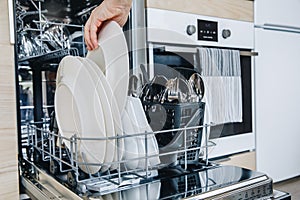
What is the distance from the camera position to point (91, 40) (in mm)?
623

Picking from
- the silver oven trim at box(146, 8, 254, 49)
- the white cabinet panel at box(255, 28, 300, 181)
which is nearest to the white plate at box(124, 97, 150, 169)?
the silver oven trim at box(146, 8, 254, 49)

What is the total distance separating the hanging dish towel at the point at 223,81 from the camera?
125 centimetres

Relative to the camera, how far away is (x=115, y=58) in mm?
588

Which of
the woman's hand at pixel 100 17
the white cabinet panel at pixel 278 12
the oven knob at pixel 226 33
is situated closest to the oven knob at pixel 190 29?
the oven knob at pixel 226 33

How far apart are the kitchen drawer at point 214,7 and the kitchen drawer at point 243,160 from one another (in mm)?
630

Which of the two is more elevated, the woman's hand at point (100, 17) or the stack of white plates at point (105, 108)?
the woman's hand at point (100, 17)

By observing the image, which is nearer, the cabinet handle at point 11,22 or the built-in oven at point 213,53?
the cabinet handle at point 11,22

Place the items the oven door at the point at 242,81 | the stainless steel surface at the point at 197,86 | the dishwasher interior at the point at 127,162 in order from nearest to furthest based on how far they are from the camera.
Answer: the dishwasher interior at the point at 127,162 → the stainless steel surface at the point at 197,86 → the oven door at the point at 242,81

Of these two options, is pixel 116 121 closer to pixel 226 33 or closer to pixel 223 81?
pixel 223 81

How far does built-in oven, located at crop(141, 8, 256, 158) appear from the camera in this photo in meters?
1.13

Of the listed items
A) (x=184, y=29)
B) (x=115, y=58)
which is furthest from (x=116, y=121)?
(x=184, y=29)

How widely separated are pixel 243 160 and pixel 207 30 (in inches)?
24.5

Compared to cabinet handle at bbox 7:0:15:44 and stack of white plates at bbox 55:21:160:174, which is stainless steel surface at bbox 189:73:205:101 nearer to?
stack of white plates at bbox 55:21:160:174

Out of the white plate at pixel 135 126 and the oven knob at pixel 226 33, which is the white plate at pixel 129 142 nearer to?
the white plate at pixel 135 126
